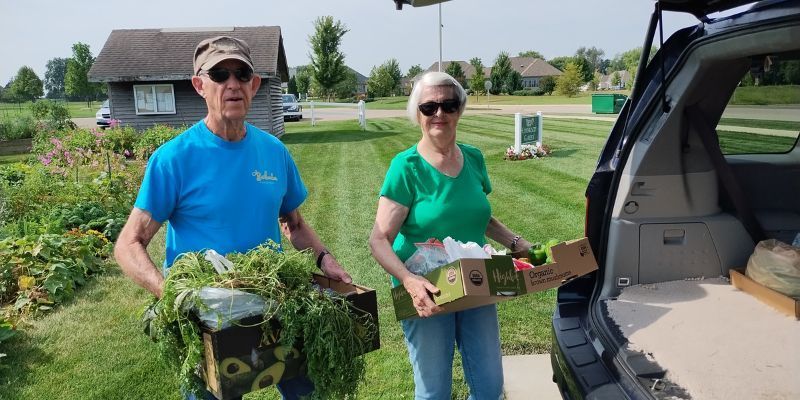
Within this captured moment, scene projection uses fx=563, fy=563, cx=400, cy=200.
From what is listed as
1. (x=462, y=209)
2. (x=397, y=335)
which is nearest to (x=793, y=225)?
(x=462, y=209)

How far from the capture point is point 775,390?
2.04m

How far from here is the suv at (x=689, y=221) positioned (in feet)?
7.37

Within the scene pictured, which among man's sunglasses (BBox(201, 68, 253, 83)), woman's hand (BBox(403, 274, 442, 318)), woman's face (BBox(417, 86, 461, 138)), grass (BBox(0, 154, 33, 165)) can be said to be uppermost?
man's sunglasses (BBox(201, 68, 253, 83))

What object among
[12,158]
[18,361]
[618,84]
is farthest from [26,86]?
[18,361]

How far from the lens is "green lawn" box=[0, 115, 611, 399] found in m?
3.71

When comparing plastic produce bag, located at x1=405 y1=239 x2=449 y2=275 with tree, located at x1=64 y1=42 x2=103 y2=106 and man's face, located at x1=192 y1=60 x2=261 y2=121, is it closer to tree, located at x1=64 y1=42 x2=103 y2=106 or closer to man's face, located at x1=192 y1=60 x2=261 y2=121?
man's face, located at x1=192 y1=60 x2=261 y2=121

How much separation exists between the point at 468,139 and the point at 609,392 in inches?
624

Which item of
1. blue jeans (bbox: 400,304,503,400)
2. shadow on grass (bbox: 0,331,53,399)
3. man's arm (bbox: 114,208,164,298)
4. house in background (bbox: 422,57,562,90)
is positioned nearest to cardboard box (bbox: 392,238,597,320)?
blue jeans (bbox: 400,304,503,400)

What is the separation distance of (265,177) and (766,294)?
246 centimetres

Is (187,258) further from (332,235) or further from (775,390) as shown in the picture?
(332,235)

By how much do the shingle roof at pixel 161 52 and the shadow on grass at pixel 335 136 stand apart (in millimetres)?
2585

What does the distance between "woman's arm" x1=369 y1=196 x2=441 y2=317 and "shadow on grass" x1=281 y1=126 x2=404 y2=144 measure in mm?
16962

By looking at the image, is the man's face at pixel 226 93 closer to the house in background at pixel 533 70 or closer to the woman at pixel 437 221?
the woman at pixel 437 221

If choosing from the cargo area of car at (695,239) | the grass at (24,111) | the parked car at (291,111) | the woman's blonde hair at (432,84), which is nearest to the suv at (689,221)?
the cargo area of car at (695,239)
